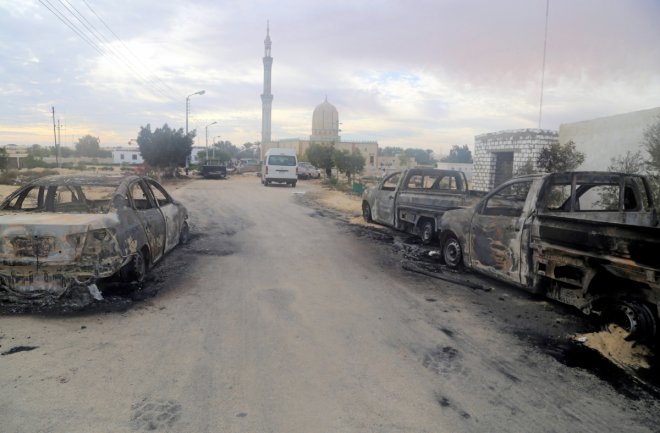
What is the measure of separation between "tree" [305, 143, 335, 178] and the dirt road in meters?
30.4

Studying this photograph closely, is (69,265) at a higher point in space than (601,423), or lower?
higher

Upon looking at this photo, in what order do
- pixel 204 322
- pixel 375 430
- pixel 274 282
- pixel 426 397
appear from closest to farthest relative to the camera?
pixel 375 430, pixel 426 397, pixel 204 322, pixel 274 282

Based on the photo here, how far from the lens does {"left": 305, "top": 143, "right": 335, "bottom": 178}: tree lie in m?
38.3

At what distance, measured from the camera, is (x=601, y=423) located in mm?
3234

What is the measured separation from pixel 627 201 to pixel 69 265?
24.9 feet

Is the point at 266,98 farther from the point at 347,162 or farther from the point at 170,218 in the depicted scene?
the point at 170,218

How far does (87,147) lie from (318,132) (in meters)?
68.4

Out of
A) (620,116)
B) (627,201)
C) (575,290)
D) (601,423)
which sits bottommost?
(601,423)

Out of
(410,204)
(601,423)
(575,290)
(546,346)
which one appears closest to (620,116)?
(410,204)

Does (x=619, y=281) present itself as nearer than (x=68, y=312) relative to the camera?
Yes

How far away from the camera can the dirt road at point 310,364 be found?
3207mm

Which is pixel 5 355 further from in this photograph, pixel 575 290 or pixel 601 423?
pixel 575 290

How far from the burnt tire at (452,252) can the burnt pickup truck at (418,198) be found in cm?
144

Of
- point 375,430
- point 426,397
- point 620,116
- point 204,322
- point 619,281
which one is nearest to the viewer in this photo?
point 375,430
